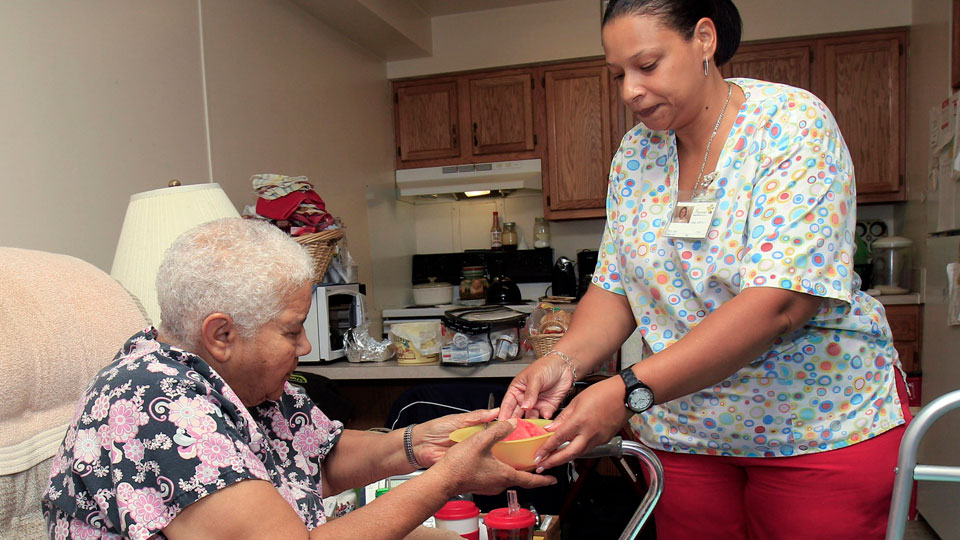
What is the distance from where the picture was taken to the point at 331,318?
3221 mm

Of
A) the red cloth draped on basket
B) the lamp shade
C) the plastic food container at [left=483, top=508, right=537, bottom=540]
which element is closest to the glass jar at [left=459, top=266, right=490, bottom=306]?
the red cloth draped on basket

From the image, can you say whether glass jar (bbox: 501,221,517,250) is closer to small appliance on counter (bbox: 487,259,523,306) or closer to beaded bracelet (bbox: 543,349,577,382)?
small appliance on counter (bbox: 487,259,523,306)

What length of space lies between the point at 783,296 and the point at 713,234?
171 millimetres

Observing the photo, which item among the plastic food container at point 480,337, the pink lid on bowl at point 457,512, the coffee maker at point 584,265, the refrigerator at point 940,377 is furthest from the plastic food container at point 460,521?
the coffee maker at point 584,265

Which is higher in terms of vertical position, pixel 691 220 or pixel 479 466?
pixel 691 220

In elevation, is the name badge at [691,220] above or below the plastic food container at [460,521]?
above

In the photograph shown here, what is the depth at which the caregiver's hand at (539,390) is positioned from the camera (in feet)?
4.22

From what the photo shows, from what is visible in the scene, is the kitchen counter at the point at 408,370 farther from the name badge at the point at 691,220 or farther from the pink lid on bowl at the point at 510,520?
the name badge at the point at 691,220

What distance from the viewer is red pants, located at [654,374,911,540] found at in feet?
3.91

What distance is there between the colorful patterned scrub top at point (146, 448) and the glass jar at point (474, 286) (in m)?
3.62

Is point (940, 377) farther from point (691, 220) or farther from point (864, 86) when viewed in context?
point (691, 220)

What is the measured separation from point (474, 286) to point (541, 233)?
0.65m

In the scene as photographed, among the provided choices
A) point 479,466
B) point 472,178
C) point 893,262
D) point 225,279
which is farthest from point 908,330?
point 225,279

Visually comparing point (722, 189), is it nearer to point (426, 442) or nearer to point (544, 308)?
point (426, 442)
